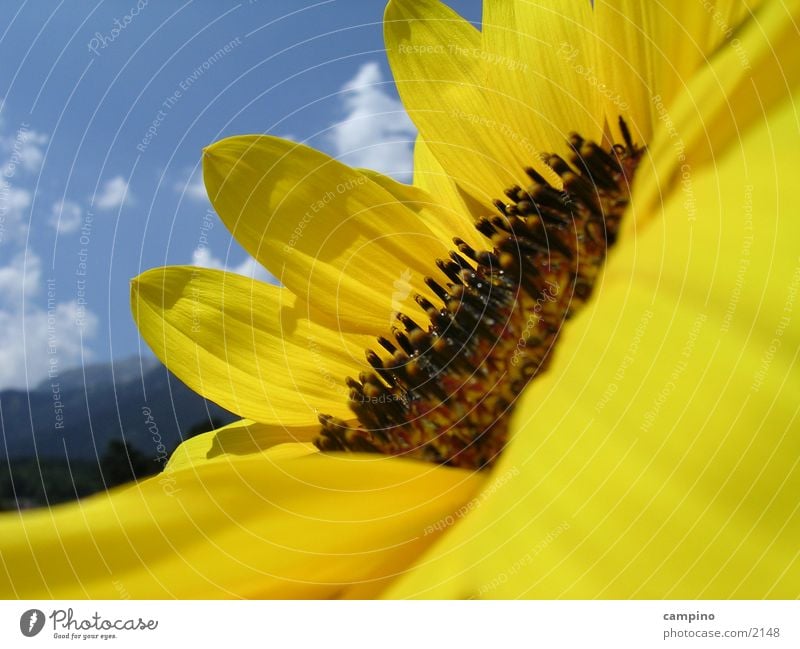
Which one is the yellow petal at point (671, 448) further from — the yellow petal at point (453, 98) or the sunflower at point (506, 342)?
the yellow petal at point (453, 98)

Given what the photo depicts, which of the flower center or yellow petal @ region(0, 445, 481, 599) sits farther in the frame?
the flower center

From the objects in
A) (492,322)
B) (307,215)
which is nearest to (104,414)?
(307,215)
